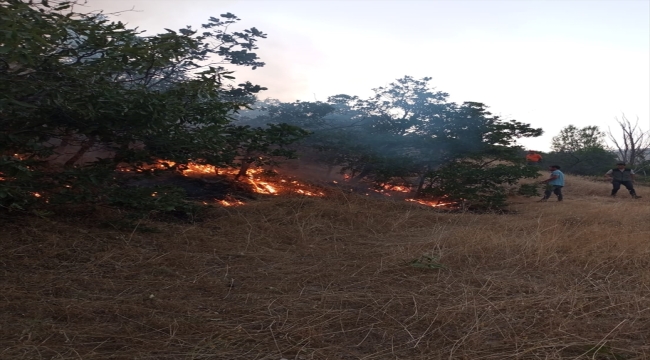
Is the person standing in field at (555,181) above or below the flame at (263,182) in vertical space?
above

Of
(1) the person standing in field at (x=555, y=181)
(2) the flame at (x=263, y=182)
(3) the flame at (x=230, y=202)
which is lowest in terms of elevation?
(3) the flame at (x=230, y=202)

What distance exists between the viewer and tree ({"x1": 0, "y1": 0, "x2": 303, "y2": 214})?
4609 mm

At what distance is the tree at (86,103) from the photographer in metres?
4.61

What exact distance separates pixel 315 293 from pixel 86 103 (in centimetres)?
298

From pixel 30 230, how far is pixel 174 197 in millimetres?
1651

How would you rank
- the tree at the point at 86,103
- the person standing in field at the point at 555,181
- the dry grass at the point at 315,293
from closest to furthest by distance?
the dry grass at the point at 315,293 → the tree at the point at 86,103 → the person standing in field at the point at 555,181

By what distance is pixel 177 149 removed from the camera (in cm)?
639

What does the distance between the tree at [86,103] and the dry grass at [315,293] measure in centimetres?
75

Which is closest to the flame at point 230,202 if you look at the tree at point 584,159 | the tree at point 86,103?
the tree at point 86,103

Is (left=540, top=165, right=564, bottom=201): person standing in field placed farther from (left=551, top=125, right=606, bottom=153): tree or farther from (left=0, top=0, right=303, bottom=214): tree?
(left=551, top=125, right=606, bottom=153): tree

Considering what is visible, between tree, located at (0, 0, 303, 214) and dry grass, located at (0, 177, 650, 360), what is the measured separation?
2.47 ft

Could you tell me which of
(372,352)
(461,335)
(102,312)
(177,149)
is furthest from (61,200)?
(461,335)

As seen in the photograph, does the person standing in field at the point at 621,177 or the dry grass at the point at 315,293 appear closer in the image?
the dry grass at the point at 315,293

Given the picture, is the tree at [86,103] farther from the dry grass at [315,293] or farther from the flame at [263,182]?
the flame at [263,182]
